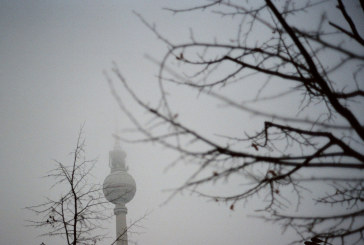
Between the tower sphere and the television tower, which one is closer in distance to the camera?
the television tower

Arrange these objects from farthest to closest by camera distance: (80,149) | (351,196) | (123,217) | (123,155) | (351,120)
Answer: (123,155) → (123,217) → (80,149) → (351,196) → (351,120)

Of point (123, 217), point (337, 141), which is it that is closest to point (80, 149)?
point (337, 141)

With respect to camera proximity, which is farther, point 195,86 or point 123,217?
point 123,217

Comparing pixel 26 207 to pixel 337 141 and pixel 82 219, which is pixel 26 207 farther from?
pixel 337 141

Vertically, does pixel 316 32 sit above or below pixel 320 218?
above

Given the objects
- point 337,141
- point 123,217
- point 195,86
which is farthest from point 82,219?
point 123,217

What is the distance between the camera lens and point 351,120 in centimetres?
256

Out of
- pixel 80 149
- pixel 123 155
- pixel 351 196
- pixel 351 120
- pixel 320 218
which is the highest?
pixel 123 155

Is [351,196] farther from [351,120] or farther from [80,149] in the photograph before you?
[80,149]

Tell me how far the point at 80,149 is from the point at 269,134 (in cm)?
500

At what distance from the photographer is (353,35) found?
3029 mm

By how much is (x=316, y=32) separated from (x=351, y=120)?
1164mm

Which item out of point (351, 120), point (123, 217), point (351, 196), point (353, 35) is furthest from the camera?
point (123, 217)

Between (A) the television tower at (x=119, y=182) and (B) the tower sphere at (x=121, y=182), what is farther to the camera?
(B) the tower sphere at (x=121, y=182)
